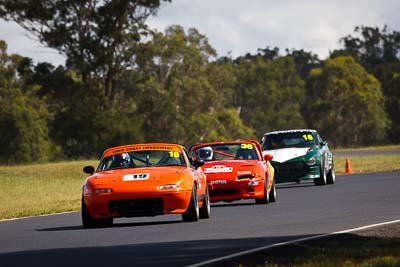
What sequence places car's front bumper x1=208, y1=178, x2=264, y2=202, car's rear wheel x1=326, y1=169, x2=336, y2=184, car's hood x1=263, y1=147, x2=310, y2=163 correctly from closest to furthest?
car's front bumper x1=208, y1=178, x2=264, y2=202 < car's hood x1=263, y1=147, x2=310, y2=163 < car's rear wheel x1=326, y1=169, x2=336, y2=184

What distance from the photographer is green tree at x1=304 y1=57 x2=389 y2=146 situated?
375 ft

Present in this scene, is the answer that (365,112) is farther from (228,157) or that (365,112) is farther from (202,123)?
(228,157)

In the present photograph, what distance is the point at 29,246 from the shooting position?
1717cm

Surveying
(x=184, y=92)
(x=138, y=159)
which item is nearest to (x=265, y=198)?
(x=138, y=159)

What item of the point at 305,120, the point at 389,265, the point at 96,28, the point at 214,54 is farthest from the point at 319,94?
the point at 389,265

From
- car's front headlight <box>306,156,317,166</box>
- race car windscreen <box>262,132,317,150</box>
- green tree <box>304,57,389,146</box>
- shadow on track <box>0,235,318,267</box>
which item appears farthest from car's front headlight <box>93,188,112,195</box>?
green tree <box>304,57,389,146</box>

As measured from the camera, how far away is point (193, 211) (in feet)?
67.8

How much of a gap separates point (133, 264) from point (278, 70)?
4620 inches

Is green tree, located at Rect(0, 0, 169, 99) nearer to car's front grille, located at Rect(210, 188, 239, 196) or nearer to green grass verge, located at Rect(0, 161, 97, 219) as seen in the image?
green grass verge, located at Rect(0, 161, 97, 219)

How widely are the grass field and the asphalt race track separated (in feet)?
11.2

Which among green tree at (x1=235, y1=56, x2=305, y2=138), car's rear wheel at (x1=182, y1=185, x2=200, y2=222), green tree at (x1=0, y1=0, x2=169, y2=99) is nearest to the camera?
car's rear wheel at (x1=182, y1=185, x2=200, y2=222)

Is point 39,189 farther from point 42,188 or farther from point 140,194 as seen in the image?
point 140,194

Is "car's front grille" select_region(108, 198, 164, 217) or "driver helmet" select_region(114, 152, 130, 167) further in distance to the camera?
"driver helmet" select_region(114, 152, 130, 167)

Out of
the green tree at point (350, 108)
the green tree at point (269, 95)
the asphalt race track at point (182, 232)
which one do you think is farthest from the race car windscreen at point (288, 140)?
the green tree at point (269, 95)
